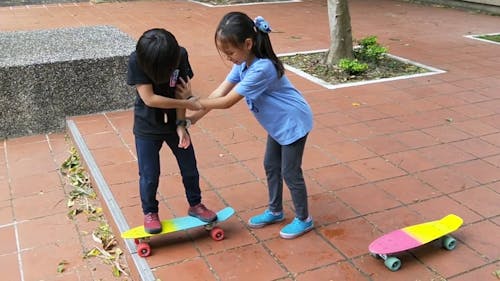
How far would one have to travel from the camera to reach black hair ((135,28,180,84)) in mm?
2430

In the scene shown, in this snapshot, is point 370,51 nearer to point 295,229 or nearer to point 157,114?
point 295,229

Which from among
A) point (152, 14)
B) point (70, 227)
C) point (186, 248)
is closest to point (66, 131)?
point (70, 227)

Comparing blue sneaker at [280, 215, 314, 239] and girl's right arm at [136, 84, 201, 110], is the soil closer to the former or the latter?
blue sneaker at [280, 215, 314, 239]

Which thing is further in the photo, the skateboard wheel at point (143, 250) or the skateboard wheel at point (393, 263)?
the skateboard wheel at point (143, 250)

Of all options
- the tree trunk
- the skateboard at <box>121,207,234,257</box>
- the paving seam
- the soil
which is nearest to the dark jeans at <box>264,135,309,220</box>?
the skateboard at <box>121,207,234,257</box>

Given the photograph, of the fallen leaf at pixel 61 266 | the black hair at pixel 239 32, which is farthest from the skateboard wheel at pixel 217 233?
the black hair at pixel 239 32

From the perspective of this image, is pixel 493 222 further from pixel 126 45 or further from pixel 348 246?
pixel 126 45

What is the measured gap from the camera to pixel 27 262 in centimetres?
308

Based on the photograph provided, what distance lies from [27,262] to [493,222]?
2.77 m

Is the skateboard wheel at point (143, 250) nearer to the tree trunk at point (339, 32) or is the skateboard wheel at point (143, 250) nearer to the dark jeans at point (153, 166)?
the dark jeans at point (153, 166)

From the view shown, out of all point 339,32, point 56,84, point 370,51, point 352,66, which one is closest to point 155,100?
point 56,84

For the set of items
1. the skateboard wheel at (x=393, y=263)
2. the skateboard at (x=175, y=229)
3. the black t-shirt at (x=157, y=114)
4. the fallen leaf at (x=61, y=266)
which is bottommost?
the fallen leaf at (x=61, y=266)

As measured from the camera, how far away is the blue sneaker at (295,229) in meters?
2.97

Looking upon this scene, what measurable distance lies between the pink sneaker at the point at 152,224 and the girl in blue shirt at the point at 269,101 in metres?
0.57
